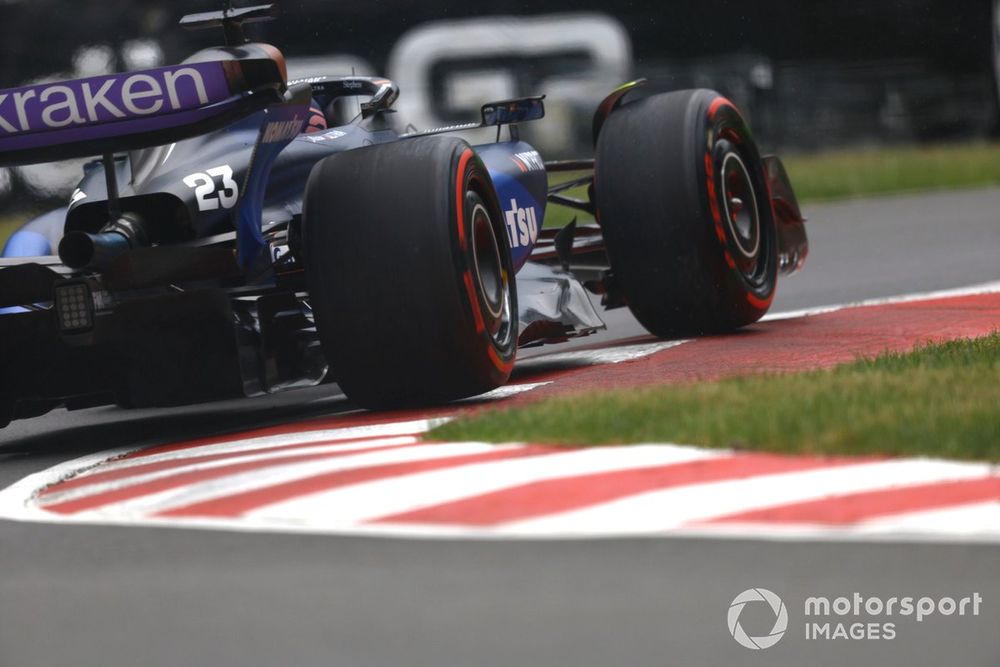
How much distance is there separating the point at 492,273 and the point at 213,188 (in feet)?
3.35

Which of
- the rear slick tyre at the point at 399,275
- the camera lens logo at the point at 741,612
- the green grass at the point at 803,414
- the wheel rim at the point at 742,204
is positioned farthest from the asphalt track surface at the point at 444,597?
the wheel rim at the point at 742,204

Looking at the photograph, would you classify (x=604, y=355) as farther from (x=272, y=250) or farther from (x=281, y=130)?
(x=281, y=130)

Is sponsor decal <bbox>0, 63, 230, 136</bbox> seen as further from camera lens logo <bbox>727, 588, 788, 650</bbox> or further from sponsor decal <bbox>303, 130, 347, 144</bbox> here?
camera lens logo <bbox>727, 588, 788, 650</bbox>

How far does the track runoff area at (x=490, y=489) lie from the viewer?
3.88 meters

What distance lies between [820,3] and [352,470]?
18487 mm

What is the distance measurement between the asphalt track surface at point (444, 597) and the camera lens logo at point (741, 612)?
0.02m

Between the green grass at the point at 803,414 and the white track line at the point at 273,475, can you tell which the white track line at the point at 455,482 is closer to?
the green grass at the point at 803,414

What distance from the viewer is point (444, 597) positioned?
138 inches

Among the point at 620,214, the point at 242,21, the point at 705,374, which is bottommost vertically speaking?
the point at 705,374

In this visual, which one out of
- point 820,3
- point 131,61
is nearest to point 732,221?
point 131,61

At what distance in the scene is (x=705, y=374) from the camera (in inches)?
252

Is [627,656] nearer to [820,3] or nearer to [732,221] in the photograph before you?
[732,221]

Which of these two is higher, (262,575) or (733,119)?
(733,119)

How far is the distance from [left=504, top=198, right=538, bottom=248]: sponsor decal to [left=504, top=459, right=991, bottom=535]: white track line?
3.18m
